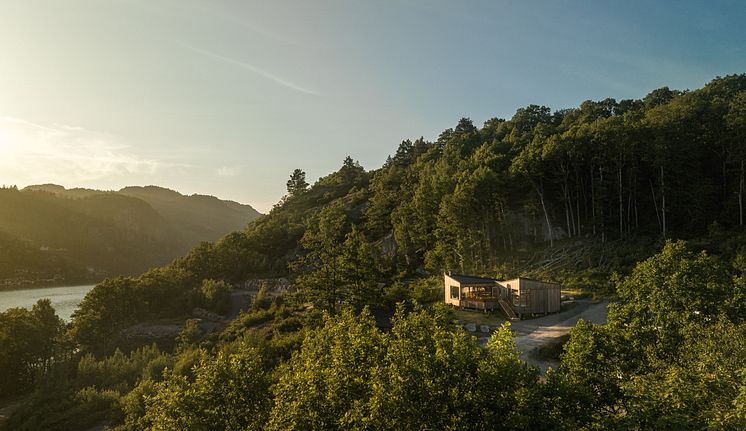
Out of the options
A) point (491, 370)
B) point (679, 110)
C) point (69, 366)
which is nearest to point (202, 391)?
point (491, 370)

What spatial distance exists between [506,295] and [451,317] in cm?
946

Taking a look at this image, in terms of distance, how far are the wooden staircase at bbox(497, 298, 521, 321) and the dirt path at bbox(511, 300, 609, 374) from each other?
111 cm

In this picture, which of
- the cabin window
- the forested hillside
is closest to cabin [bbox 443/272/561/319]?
the cabin window

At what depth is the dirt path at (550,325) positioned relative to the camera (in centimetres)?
2524

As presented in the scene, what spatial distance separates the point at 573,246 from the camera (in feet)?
151

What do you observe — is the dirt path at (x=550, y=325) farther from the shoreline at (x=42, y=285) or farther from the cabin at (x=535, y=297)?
the shoreline at (x=42, y=285)

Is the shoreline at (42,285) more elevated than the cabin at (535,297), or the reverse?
the cabin at (535,297)

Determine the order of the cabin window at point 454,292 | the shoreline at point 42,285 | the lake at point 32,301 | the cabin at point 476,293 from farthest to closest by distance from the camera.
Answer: the shoreline at point 42,285, the lake at point 32,301, the cabin window at point 454,292, the cabin at point 476,293

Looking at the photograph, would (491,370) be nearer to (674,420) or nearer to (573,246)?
(674,420)

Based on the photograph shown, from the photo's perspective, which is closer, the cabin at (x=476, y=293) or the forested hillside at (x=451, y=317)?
the forested hillside at (x=451, y=317)

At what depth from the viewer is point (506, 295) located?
34781mm

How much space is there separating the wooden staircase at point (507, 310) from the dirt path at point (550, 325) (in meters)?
1.11

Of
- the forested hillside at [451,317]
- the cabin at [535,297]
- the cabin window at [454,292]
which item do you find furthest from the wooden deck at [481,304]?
the forested hillside at [451,317]

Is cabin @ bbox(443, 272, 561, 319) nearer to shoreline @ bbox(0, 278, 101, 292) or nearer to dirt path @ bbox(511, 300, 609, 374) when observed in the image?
dirt path @ bbox(511, 300, 609, 374)
